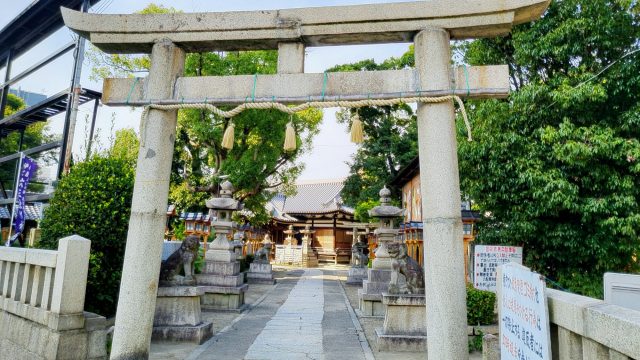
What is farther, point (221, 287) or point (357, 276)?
point (357, 276)

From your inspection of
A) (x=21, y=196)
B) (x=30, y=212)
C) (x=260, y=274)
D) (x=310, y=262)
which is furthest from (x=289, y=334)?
(x=310, y=262)

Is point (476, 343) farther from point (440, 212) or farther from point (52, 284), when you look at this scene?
point (52, 284)

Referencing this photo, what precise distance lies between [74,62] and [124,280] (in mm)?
10806

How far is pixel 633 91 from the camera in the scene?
25.6ft

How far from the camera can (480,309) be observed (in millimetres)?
7676

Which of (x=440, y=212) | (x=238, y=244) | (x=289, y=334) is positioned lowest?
(x=289, y=334)

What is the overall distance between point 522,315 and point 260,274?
16.2 m

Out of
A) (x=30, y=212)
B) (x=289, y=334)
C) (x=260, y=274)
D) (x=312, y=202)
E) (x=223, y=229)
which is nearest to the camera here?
(x=289, y=334)

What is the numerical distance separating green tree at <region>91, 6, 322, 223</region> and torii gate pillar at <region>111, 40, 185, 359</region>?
13395 millimetres

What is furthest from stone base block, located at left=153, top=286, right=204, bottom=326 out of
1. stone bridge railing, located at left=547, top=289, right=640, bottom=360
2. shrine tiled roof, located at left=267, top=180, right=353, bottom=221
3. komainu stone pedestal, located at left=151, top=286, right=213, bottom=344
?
shrine tiled roof, located at left=267, top=180, right=353, bottom=221

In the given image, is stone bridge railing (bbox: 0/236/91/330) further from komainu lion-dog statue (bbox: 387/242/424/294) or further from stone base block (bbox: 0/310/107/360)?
komainu lion-dog statue (bbox: 387/242/424/294)

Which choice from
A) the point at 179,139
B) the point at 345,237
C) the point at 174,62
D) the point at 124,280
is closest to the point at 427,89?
the point at 174,62

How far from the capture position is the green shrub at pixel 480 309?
765 cm

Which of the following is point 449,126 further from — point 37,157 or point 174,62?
point 37,157
